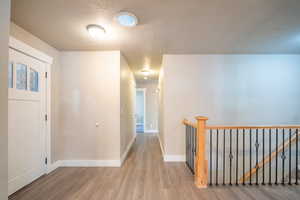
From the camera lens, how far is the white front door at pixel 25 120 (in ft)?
6.76

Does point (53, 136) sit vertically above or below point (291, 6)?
below

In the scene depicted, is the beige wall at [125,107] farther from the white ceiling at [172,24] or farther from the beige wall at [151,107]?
the beige wall at [151,107]

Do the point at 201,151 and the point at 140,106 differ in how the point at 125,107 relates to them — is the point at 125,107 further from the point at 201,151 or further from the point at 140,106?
the point at 140,106

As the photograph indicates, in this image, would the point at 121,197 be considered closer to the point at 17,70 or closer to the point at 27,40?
the point at 17,70

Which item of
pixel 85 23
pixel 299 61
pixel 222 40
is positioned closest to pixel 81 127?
pixel 85 23

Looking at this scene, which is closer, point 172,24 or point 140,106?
point 172,24

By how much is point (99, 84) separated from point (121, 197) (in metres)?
2.18

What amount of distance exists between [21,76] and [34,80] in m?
0.27

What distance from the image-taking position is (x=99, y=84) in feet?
10.2

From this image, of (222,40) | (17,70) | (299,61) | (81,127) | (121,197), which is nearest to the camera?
(121,197)

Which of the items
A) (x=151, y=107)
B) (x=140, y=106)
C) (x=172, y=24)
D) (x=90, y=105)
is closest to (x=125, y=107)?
(x=90, y=105)

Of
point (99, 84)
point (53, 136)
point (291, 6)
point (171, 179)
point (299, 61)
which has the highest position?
point (291, 6)

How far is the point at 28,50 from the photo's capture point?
230cm

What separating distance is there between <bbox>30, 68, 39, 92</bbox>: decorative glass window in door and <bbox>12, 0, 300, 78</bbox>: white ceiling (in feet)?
2.12
